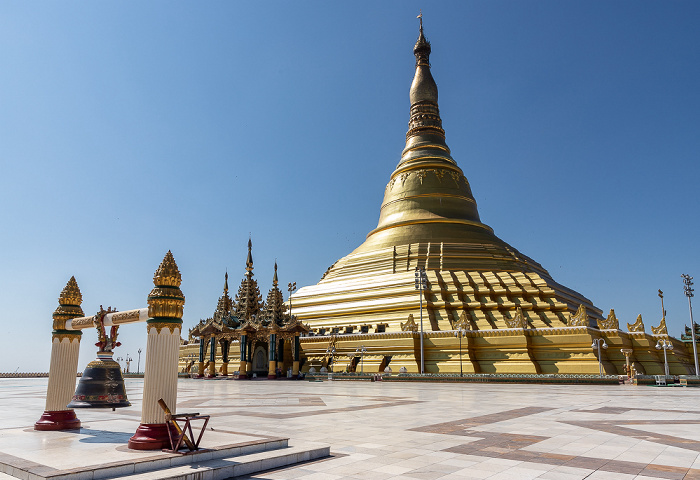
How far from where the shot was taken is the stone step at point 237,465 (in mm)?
6410

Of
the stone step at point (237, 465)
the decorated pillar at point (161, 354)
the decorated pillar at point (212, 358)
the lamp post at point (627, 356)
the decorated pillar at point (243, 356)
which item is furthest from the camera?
the decorated pillar at point (212, 358)

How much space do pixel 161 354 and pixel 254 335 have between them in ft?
108

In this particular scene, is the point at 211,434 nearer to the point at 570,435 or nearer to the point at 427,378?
the point at 570,435

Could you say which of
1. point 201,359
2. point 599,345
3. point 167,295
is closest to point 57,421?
point 167,295

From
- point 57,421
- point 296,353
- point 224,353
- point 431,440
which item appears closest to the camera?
point 431,440

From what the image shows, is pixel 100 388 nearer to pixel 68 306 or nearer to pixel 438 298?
pixel 68 306

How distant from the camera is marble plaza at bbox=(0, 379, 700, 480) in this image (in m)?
6.87

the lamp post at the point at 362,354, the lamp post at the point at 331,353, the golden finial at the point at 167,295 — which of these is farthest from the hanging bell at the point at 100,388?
the lamp post at the point at 331,353

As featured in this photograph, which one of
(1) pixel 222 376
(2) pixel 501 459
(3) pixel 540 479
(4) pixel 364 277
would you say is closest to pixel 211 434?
(2) pixel 501 459

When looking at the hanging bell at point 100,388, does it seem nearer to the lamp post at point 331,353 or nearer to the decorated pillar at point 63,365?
the decorated pillar at point 63,365

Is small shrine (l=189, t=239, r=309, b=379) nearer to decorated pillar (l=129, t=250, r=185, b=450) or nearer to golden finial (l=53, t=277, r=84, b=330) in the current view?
golden finial (l=53, t=277, r=84, b=330)

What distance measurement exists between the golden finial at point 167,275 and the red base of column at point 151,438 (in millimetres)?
2196

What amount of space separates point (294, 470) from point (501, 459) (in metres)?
3.08

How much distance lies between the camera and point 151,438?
7645 millimetres
